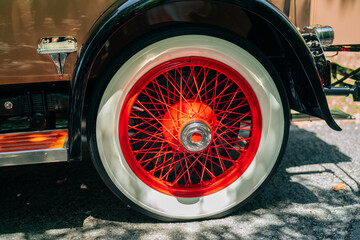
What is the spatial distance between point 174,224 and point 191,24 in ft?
4.03

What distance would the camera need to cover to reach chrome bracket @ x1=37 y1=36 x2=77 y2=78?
84.1 inches

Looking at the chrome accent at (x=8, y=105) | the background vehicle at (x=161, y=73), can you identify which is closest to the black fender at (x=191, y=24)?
the background vehicle at (x=161, y=73)

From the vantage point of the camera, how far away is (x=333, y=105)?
185 inches

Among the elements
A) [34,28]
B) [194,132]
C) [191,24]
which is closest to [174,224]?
[194,132]

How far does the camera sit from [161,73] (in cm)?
217

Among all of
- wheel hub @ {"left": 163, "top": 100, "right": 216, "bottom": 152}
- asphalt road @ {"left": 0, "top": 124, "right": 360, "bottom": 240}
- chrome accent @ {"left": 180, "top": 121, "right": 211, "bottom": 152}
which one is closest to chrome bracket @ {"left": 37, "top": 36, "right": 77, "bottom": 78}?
wheel hub @ {"left": 163, "top": 100, "right": 216, "bottom": 152}

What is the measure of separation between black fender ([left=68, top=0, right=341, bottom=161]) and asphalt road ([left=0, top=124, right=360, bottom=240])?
A: 58 cm

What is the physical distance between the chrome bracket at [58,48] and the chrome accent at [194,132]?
31.7 inches

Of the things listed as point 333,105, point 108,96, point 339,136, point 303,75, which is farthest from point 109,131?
point 333,105

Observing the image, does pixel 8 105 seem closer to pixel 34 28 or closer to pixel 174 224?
pixel 34 28

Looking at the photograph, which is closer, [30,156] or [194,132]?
[30,156]

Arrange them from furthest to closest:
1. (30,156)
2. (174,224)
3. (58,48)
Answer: (174,224), (58,48), (30,156)

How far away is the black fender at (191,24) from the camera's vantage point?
193cm

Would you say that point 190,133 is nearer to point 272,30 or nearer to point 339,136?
point 272,30
